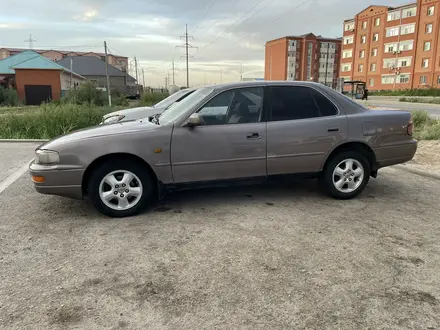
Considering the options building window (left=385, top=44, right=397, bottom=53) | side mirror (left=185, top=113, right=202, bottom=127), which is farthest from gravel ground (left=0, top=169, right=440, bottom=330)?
building window (left=385, top=44, right=397, bottom=53)

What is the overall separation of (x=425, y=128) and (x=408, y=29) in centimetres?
6273

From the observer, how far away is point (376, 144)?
16.5 feet

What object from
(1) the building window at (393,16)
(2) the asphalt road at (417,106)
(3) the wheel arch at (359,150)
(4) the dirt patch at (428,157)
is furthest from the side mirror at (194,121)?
(1) the building window at (393,16)

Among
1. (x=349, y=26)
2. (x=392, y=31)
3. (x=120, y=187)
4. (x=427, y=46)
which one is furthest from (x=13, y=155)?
(x=349, y=26)

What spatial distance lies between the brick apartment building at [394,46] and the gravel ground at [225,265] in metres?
63.9

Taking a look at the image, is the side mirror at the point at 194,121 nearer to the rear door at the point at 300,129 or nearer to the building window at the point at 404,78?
the rear door at the point at 300,129

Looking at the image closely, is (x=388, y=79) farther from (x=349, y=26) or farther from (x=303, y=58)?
(x=303, y=58)

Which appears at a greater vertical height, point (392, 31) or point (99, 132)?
point (392, 31)

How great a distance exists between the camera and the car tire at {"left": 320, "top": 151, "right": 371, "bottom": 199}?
4949 millimetres

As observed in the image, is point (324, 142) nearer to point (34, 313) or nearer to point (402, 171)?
point (402, 171)

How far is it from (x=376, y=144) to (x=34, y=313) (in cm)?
442

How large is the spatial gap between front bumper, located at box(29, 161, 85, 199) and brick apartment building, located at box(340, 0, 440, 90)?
6524 cm

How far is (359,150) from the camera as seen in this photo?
5047mm

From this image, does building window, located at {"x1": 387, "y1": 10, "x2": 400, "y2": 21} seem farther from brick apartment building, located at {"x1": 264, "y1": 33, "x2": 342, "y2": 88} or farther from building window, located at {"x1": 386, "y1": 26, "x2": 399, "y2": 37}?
brick apartment building, located at {"x1": 264, "y1": 33, "x2": 342, "y2": 88}
